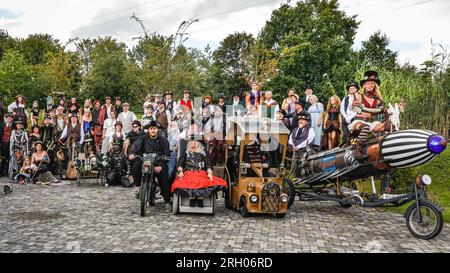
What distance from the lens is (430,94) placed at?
1401 centimetres

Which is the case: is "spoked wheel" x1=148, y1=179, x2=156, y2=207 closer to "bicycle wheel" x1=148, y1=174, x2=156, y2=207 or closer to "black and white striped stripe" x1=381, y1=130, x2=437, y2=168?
"bicycle wheel" x1=148, y1=174, x2=156, y2=207

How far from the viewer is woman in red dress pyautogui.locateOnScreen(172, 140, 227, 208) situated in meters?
9.02

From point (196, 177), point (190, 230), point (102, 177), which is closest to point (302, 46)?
point (102, 177)

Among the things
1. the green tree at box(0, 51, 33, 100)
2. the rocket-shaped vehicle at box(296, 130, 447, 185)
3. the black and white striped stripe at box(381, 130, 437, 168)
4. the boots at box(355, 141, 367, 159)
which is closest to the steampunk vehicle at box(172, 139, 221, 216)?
the rocket-shaped vehicle at box(296, 130, 447, 185)

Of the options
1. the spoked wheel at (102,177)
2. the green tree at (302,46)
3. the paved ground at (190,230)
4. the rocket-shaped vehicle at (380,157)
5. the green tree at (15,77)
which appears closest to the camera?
the paved ground at (190,230)

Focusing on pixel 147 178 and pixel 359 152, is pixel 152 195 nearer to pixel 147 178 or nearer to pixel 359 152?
pixel 147 178

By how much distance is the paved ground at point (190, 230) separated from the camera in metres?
6.79

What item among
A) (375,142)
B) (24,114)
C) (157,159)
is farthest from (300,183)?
(24,114)

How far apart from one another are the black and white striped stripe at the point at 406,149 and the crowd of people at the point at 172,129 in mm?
506

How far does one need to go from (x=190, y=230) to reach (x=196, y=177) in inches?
62.7

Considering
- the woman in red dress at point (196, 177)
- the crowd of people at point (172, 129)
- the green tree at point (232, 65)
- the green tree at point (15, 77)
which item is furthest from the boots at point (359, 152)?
the green tree at point (232, 65)

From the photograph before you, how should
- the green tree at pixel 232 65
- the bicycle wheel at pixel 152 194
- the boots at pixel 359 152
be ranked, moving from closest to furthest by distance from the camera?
the boots at pixel 359 152
the bicycle wheel at pixel 152 194
the green tree at pixel 232 65

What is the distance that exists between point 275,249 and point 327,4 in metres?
41.5

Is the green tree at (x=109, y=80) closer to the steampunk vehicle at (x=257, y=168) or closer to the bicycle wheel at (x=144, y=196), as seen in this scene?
the steampunk vehicle at (x=257, y=168)
